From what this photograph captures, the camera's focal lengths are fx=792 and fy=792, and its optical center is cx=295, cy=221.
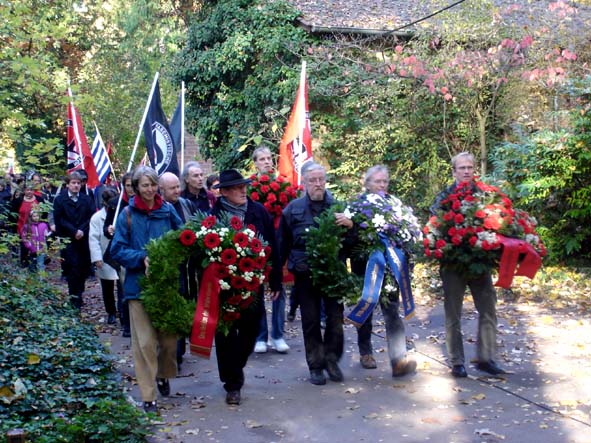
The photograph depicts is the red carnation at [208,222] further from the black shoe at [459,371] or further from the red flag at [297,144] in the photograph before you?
the red flag at [297,144]

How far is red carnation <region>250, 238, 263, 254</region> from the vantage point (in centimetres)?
703

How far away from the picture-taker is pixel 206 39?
21094mm

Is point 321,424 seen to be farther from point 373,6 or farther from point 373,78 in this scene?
point 373,6

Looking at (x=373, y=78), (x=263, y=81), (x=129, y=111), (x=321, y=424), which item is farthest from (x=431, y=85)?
(x=129, y=111)

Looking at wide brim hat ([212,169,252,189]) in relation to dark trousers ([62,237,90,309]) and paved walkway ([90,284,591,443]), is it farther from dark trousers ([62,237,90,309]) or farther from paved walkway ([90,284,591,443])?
dark trousers ([62,237,90,309])

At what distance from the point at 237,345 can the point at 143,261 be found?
1197 mm

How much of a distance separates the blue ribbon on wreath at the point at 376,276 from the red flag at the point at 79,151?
7885mm

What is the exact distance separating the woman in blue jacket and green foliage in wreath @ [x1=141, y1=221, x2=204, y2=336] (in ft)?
0.35

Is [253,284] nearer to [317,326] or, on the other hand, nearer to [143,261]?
[143,261]

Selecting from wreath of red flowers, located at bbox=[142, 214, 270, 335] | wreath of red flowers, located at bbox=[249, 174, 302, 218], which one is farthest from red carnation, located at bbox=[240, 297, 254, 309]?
wreath of red flowers, located at bbox=[249, 174, 302, 218]

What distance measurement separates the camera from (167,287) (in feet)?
22.7

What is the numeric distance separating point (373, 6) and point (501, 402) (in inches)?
627

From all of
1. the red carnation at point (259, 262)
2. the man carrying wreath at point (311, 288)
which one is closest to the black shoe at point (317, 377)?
the man carrying wreath at point (311, 288)

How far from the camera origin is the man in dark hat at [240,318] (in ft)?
24.1
